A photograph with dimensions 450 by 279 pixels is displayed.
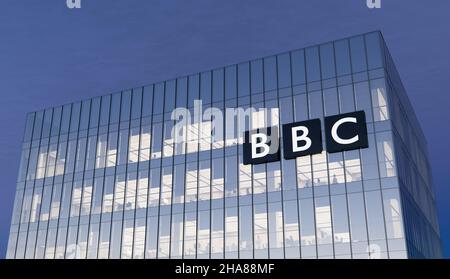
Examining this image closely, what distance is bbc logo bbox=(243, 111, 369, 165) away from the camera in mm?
41812

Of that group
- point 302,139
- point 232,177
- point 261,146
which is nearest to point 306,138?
point 302,139

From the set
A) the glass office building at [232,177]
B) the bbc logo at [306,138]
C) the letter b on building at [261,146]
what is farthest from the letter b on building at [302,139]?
the letter b on building at [261,146]

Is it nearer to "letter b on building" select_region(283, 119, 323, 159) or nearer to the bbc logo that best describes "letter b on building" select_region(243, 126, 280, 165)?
the bbc logo

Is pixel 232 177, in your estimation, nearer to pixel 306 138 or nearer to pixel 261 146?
pixel 261 146

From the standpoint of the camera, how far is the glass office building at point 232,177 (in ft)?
133

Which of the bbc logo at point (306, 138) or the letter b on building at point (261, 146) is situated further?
the letter b on building at point (261, 146)

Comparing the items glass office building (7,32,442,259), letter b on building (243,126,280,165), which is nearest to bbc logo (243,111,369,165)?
letter b on building (243,126,280,165)

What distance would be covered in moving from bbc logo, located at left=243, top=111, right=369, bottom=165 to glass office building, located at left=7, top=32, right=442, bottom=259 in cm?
60

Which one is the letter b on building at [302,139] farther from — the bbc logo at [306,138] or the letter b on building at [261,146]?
the letter b on building at [261,146]

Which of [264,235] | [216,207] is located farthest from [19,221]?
[264,235]

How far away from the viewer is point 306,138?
1718 inches

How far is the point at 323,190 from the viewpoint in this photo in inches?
1631

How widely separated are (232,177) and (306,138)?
766cm

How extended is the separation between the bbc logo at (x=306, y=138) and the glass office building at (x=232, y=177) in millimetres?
601
